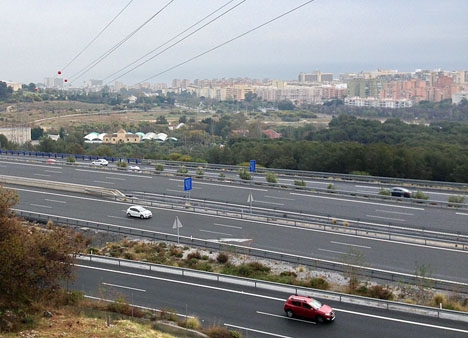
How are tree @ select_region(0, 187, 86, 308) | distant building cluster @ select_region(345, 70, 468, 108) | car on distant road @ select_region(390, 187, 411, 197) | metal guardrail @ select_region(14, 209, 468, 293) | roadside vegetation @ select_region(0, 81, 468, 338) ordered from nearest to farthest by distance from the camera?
tree @ select_region(0, 187, 86, 308) < roadside vegetation @ select_region(0, 81, 468, 338) < metal guardrail @ select_region(14, 209, 468, 293) < car on distant road @ select_region(390, 187, 411, 197) < distant building cluster @ select_region(345, 70, 468, 108)

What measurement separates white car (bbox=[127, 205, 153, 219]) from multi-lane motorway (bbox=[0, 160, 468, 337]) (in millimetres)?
291

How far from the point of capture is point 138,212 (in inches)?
955

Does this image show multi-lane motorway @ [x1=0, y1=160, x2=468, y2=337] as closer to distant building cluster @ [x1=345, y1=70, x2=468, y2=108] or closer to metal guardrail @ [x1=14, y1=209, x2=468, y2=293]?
metal guardrail @ [x1=14, y1=209, x2=468, y2=293]

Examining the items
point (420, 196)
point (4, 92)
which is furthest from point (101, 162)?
point (4, 92)

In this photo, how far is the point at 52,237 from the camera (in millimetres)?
13711

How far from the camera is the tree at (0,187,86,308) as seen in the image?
40.2 ft

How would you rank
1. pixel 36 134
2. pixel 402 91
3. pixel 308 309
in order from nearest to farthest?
pixel 308 309 → pixel 36 134 → pixel 402 91

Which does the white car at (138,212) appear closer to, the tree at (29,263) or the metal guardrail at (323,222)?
the metal guardrail at (323,222)

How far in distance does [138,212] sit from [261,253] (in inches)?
297

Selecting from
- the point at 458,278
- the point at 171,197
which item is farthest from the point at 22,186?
the point at 458,278

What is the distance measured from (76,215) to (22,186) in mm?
8413

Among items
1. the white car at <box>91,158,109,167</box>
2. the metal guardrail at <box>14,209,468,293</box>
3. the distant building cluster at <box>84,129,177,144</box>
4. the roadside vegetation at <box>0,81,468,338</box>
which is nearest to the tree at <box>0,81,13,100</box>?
the roadside vegetation at <box>0,81,468,338</box>

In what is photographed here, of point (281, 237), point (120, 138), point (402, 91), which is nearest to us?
point (281, 237)

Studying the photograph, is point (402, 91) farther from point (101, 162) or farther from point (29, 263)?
point (29, 263)
